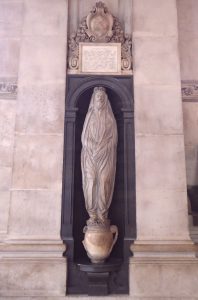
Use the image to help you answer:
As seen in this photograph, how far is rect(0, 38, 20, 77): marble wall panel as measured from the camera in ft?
29.8

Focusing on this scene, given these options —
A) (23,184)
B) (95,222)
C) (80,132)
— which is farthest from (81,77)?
(95,222)

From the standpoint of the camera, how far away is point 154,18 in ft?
28.7

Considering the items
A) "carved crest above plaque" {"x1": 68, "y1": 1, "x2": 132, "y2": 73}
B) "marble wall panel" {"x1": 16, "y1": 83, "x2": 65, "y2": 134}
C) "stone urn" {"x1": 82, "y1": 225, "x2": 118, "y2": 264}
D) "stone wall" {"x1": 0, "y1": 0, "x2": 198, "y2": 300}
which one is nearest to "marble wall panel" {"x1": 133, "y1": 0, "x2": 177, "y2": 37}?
"stone wall" {"x1": 0, "y1": 0, "x2": 198, "y2": 300}

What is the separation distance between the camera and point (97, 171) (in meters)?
7.82

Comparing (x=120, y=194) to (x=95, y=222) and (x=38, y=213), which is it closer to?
(x=95, y=222)

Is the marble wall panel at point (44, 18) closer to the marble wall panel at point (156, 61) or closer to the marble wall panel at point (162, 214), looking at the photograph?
the marble wall panel at point (156, 61)

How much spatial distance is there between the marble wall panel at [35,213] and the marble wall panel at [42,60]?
106 inches

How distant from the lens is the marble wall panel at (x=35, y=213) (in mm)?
7562

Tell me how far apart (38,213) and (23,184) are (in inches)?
28.6

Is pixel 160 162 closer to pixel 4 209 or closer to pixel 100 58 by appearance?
pixel 100 58

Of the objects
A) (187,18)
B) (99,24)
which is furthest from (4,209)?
(187,18)

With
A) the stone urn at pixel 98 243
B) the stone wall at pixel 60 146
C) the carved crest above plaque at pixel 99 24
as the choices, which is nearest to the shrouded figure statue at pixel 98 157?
the stone urn at pixel 98 243

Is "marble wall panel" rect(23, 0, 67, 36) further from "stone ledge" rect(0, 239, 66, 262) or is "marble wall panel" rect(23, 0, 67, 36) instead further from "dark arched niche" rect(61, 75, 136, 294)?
"stone ledge" rect(0, 239, 66, 262)

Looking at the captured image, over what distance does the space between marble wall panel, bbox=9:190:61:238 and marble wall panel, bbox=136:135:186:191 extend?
1.92 meters
